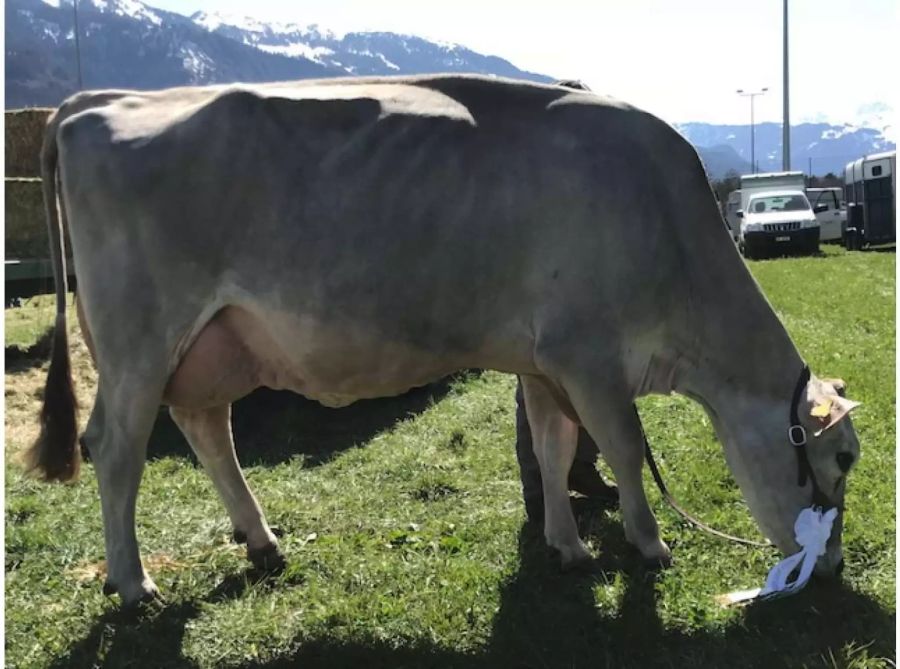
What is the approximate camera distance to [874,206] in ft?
85.4

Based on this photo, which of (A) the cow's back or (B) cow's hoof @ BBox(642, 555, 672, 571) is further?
(B) cow's hoof @ BBox(642, 555, 672, 571)

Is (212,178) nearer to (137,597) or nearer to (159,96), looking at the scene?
(159,96)

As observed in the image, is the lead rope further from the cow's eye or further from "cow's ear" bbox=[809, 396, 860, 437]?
"cow's ear" bbox=[809, 396, 860, 437]

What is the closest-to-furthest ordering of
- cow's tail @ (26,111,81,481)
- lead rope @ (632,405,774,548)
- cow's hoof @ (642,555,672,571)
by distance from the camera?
cow's hoof @ (642,555,672,571), cow's tail @ (26,111,81,481), lead rope @ (632,405,774,548)

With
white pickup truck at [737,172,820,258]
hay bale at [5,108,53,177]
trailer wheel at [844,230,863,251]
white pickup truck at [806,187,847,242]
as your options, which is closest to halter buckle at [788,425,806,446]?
hay bale at [5,108,53,177]

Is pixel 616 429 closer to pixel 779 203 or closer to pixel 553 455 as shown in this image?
pixel 553 455

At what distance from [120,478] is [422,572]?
1458 millimetres

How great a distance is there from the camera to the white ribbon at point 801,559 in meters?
3.82

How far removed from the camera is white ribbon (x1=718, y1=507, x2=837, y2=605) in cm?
382

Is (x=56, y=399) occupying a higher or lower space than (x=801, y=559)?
higher

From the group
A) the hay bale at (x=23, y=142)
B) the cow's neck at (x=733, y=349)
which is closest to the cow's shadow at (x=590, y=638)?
the cow's neck at (x=733, y=349)

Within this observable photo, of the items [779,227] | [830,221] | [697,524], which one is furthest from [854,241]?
[697,524]

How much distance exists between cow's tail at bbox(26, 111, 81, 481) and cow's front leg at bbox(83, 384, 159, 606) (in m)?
0.29

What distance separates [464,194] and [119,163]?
1.49 meters
